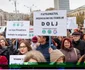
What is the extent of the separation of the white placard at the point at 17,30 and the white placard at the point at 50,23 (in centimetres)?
142

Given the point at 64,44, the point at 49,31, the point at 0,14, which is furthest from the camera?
the point at 0,14

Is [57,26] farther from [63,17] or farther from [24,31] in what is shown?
[24,31]

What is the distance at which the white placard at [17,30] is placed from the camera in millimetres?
6828

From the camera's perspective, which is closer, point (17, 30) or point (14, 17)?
point (17, 30)

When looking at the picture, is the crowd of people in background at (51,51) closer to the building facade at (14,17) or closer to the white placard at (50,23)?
the white placard at (50,23)

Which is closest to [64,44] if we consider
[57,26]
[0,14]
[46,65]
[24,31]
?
[57,26]

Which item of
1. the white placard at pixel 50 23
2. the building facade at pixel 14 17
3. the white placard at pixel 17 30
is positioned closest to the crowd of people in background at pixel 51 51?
the white placard at pixel 50 23

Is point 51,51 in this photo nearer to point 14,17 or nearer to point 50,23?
point 50,23

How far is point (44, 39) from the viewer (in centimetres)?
536

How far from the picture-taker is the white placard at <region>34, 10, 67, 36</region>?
17.3ft

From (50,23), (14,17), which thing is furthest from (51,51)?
(14,17)

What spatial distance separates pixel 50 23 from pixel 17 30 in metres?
1.65

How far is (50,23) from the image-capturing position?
17.7 ft

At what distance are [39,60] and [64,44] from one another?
2.23 meters
